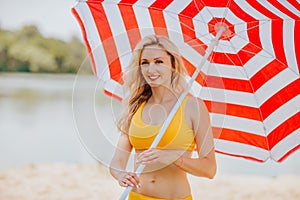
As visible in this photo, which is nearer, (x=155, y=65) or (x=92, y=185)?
(x=155, y=65)

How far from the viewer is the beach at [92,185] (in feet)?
14.3

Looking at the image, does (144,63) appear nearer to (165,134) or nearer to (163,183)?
(165,134)

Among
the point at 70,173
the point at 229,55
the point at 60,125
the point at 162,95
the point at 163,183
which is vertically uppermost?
the point at 229,55

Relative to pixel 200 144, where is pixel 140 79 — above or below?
above

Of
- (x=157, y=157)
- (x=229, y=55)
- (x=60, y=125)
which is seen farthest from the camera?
(x=60, y=125)

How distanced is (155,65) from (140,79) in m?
0.11

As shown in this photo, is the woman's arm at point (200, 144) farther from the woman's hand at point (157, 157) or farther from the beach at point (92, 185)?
the beach at point (92, 185)

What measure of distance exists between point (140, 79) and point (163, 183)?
0.31 metres

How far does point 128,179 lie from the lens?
145 centimetres

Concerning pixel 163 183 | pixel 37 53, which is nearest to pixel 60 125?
pixel 37 53

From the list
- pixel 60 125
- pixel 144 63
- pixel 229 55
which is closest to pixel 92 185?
pixel 60 125

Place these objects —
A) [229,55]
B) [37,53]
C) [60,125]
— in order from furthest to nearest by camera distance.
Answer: [37,53]
[60,125]
[229,55]

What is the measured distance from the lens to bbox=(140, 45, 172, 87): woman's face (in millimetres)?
1468

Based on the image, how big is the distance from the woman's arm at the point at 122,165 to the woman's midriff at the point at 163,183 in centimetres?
5
